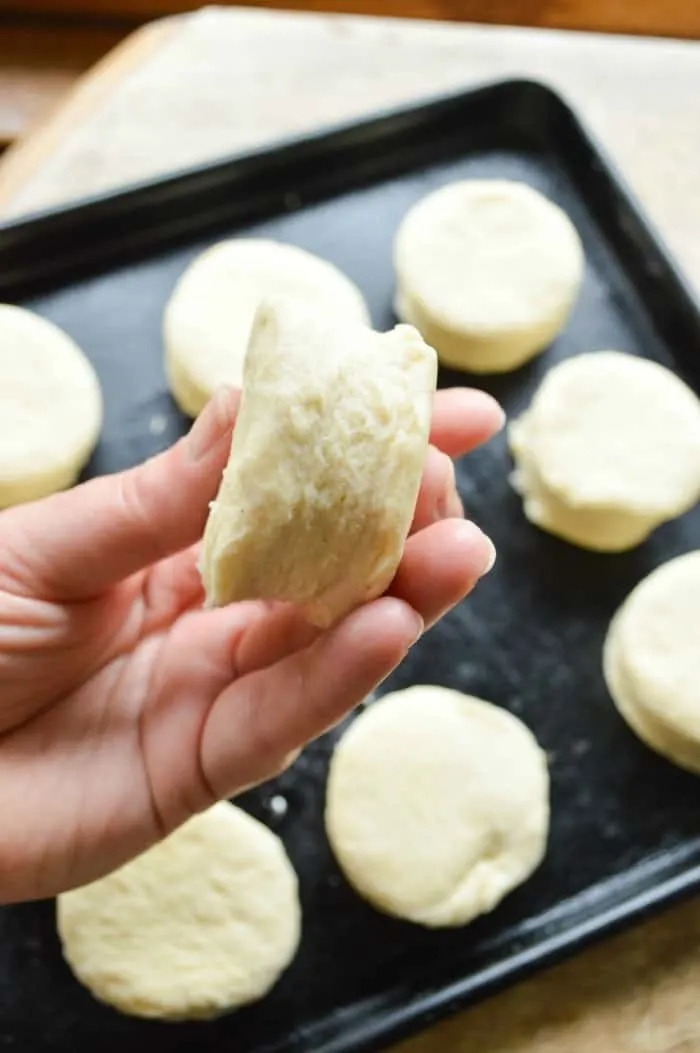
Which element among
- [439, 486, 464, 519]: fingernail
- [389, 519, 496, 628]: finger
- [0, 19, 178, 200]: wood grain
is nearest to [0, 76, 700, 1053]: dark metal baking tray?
[0, 19, 178, 200]: wood grain

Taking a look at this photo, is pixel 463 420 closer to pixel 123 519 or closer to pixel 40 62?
pixel 123 519

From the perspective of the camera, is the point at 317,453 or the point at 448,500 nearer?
the point at 317,453

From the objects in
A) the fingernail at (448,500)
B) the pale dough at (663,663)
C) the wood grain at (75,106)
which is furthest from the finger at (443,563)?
the wood grain at (75,106)

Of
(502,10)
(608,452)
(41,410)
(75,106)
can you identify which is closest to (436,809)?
(608,452)

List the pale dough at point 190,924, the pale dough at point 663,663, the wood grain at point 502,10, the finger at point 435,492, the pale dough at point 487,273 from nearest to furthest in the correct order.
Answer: the finger at point 435,492 → the pale dough at point 190,924 → the pale dough at point 663,663 → the pale dough at point 487,273 → the wood grain at point 502,10

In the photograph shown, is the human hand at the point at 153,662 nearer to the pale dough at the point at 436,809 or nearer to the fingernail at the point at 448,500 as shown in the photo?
the fingernail at the point at 448,500

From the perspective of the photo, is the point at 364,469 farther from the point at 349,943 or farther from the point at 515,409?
the point at 515,409

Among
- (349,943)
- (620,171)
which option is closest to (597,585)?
(349,943)
